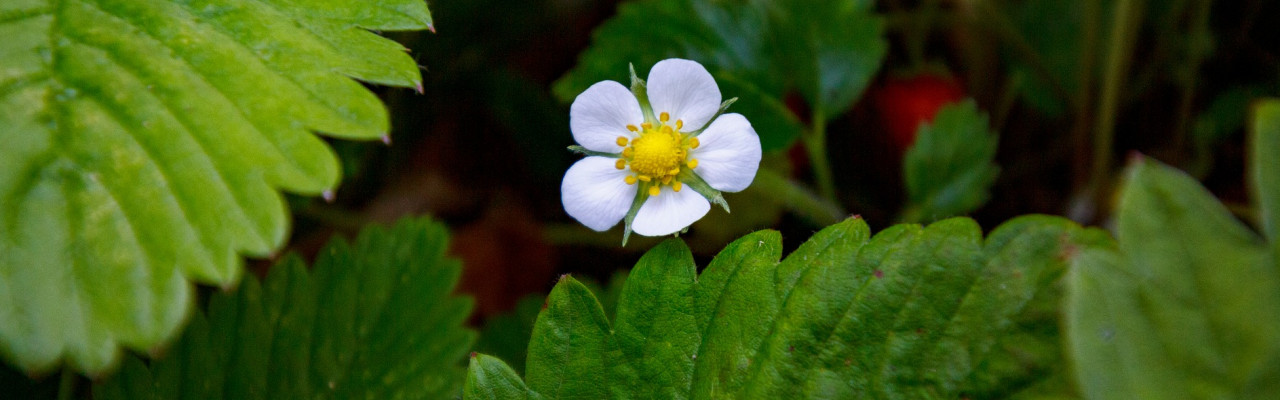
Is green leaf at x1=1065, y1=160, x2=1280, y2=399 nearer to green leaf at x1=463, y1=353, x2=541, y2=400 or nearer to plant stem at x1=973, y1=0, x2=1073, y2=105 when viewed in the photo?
green leaf at x1=463, y1=353, x2=541, y2=400

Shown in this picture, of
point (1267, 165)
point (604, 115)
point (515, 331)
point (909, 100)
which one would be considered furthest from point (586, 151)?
point (909, 100)

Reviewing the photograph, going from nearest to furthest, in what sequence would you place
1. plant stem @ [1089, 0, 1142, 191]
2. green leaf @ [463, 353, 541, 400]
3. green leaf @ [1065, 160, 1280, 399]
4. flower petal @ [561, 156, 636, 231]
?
green leaf @ [1065, 160, 1280, 399] → green leaf @ [463, 353, 541, 400] → flower petal @ [561, 156, 636, 231] → plant stem @ [1089, 0, 1142, 191]

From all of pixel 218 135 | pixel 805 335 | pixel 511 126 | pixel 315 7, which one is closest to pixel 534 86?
pixel 511 126

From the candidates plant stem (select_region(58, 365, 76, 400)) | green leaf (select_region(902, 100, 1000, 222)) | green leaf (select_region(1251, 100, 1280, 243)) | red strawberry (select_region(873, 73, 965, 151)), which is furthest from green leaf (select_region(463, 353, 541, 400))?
red strawberry (select_region(873, 73, 965, 151))

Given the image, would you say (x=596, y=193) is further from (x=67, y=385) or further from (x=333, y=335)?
(x=67, y=385)

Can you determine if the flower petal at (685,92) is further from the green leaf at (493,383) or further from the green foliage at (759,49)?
the green leaf at (493,383)
